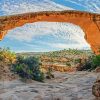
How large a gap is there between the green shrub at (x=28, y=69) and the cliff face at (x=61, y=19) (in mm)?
3232

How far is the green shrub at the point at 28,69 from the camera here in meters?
18.2

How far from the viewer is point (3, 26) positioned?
611 inches

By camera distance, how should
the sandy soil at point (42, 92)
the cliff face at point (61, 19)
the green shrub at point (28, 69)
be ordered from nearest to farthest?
the sandy soil at point (42, 92)
the cliff face at point (61, 19)
the green shrub at point (28, 69)

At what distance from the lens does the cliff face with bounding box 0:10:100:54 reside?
15.7 m

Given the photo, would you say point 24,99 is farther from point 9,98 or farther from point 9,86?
point 9,86

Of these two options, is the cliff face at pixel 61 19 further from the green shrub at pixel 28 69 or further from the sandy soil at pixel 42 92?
the green shrub at pixel 28 69

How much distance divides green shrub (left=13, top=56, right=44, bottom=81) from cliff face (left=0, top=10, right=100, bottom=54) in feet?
10.6

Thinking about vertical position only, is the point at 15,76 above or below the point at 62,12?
below

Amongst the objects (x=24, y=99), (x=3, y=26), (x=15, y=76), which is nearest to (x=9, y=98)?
(x=24, y=99)

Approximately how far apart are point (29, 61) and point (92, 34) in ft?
13.5

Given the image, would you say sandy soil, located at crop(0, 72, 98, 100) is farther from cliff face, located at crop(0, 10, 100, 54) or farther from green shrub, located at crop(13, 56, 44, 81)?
cliff face, located at crop(0, 10, 100, 54)

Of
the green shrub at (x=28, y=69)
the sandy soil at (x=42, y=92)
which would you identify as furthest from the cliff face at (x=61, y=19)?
the green shrub at (x=28, y=69)

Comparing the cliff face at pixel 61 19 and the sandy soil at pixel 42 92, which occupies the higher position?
the cliff face at pixel 61 19

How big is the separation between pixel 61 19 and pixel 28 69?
149 inches
